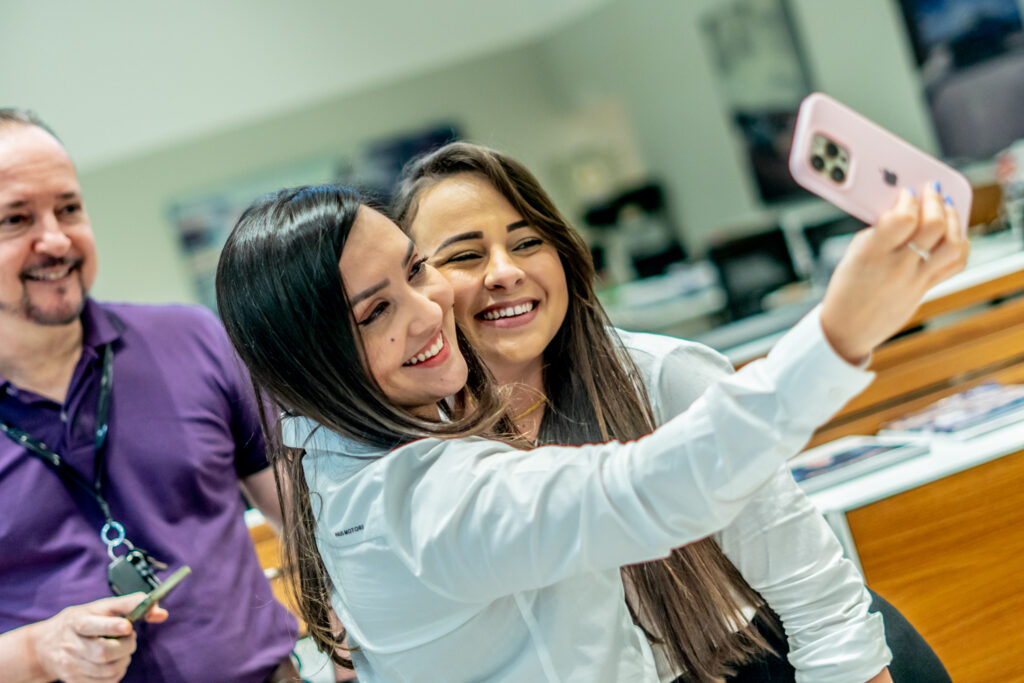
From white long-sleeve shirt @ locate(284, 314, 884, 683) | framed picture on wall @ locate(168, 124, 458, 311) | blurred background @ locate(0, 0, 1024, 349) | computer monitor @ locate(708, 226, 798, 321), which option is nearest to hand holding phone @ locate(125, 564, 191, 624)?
white long-sleeve shirt @ locate(284, 314, 884, 683)

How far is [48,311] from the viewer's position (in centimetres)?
188

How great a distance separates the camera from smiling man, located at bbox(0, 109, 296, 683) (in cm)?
177

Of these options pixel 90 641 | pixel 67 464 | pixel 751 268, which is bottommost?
pixel 751 268

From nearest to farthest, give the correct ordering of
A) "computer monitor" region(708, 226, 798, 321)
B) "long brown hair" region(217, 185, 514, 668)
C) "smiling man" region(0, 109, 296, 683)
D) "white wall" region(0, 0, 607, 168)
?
"long brown hair" region(217, 185, 514, 668) → "smiling man" region(0, 109, 296, 683) → "computer monitor" region(708, 226, 798, 321) → "white wall" region(0, 0, 607, 168)

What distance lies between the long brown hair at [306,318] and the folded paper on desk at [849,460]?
1.05 m

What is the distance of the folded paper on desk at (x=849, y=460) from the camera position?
6.45 ft

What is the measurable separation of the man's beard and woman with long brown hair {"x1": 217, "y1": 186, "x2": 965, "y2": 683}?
2.82 ft

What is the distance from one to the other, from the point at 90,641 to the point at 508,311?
2.79 ft

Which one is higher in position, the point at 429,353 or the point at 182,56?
the point at 182,56

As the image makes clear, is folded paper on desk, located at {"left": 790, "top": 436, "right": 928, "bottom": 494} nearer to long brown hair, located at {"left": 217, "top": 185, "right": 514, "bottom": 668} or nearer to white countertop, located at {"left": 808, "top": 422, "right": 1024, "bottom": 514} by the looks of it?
white countertop, located at {"left": 808, "top": 422, "right": 1024, "bottom": 514}

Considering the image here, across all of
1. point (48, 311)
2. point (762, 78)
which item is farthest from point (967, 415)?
point (762, 78)

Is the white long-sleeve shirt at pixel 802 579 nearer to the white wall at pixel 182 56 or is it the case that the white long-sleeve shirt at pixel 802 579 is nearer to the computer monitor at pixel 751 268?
the computer monitor at pixel 751 268

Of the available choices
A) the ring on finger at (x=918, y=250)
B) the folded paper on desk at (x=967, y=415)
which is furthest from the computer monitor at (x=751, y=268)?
the ring on finger at (x=918, y=250)

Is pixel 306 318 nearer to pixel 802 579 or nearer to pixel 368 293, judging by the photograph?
pixel 368 293
